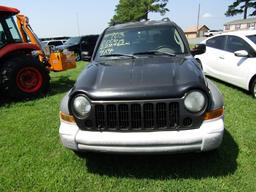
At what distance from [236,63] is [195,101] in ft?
14.4

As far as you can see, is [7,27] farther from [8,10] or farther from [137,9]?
[137,9]

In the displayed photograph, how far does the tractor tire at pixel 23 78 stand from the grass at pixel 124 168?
2.44 meters

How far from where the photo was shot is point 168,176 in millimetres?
3389

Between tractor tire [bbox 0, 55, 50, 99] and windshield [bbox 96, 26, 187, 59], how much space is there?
3.17 metres

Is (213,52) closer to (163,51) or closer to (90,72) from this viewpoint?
(163,51)

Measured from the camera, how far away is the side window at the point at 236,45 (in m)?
6.77

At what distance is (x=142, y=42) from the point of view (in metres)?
4.42

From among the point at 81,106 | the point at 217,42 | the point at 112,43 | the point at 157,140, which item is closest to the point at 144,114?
the point at 157,140

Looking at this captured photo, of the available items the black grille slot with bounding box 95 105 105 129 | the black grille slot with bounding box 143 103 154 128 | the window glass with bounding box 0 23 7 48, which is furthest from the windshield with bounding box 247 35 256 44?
the window glass with bounding box 0 23 7 48

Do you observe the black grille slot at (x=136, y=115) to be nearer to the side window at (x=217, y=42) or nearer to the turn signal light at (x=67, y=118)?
the turn signal light at (x=67, y=118)

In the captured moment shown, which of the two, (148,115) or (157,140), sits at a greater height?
(148,115)

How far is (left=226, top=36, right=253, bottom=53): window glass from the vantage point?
6814 millimetres

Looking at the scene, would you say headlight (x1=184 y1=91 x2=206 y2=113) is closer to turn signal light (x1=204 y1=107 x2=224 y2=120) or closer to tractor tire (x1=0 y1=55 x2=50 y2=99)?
turn signal light (x1=204 y1=107 x2=224 y2=120)

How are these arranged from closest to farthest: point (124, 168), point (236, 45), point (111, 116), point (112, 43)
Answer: point (111, 116) < point (124, 168) < point (112, 43) < point (236, 45)
